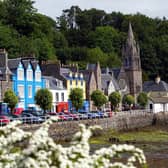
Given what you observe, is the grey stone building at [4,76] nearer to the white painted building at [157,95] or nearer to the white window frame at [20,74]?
the white window frame at [20,74]

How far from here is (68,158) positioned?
702cm

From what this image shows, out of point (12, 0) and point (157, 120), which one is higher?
point (12, 0)

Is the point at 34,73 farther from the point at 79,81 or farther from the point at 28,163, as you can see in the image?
the point at 28,163

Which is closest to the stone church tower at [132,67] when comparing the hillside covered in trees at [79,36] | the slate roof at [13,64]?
the hillside covered in trees at [79,36]

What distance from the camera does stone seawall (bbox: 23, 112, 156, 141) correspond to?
1646 inches

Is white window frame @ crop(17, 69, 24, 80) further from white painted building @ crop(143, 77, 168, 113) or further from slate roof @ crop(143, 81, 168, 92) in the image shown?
slate roof @ crop(143, 81, 168, 92)

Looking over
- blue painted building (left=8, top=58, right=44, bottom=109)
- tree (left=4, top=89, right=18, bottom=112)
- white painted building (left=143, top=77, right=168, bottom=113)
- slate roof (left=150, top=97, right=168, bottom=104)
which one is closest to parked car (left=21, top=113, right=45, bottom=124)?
tree (left=4, top=89, right=18, bottom=112)

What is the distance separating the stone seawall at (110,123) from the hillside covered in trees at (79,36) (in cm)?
2042

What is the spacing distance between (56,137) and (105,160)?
1360 inches

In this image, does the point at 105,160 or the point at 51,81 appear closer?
the point at 105,160

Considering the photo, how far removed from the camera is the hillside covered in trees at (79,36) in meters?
98.2

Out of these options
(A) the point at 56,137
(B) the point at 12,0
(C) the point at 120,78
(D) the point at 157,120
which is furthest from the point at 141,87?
(A) the point at 56,137

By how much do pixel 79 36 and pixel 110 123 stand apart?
85.3 metres

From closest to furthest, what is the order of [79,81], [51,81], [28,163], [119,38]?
1. [28,163]
2. [51,81]
3. [79,81]
4. [119,38]
